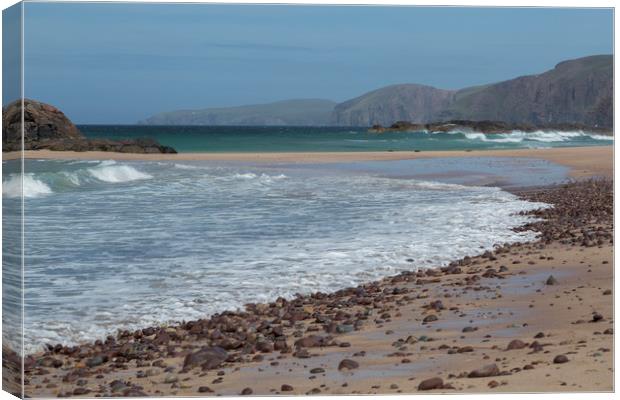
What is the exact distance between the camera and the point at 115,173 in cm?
732

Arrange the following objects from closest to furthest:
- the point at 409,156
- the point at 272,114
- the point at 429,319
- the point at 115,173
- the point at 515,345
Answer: the point at 515,345
the point at 429,319
the point at 115,173
the point at 272,114
the point at 409,156

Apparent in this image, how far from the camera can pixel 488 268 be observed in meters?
8.42

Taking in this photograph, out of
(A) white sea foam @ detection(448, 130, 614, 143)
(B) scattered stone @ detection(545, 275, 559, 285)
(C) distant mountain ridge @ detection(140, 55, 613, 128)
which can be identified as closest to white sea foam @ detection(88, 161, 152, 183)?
(C) distant mountain ridge @ detection(140, 55, 613, 128)

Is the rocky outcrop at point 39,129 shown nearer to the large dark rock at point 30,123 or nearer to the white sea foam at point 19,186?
the large dark rock at point 30,123

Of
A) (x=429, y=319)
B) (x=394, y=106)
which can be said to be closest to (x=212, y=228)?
(x=394, y=106)

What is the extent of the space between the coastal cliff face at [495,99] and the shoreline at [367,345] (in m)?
1.11

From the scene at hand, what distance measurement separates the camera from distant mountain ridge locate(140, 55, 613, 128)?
7.31 meters

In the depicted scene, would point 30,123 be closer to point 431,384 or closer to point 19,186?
point 19,186

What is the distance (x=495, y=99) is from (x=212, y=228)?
6.72ft

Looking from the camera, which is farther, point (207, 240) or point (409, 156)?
point (409, 156)

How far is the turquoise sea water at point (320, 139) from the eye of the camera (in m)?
7.25

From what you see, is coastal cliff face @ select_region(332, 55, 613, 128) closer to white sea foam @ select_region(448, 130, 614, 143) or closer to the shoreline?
white sea foam @ select_region(448, 130, 614, 143)

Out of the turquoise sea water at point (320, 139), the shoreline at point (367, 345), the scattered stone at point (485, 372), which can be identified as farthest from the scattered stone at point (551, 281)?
the scattered stone at point (485, 372)

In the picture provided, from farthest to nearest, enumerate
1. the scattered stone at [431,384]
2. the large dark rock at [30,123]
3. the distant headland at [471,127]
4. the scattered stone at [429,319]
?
the distant headland at [471,127]
the scattered stone at [429,319]
the large dark rock at [30,123]
the scattered stone at [431,384]
